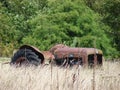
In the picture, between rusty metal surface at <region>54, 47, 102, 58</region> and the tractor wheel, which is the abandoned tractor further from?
the tractor wheel

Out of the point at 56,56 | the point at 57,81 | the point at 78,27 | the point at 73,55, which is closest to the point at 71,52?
the point at 73,55

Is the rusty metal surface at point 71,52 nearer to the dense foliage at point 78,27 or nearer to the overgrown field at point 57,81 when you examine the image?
the dense foliage at point 78,27

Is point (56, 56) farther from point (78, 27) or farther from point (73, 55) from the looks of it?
point (78, 27)

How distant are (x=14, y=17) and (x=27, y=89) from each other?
61.6 feet

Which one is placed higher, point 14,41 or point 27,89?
point 27,89

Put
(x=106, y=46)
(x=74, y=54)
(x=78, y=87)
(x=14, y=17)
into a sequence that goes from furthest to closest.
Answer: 1. (x=14, y=17)
2. (x=106, y=46)
3. (x=74, y=54)
4. (x=78, y=87)

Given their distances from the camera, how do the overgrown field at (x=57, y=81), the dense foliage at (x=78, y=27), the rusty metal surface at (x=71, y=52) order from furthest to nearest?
1. the dense foliage at (x=78, y=27)
2. the rusty metal surface at (x=71, y=52)
3. the overgrown field at (x=57, y=81)

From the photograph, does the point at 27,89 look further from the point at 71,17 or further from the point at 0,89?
the point at 71,17

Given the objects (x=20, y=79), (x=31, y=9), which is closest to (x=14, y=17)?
(x=31, y=9)

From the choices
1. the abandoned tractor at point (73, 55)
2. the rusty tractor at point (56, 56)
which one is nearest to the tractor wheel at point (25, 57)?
the rusty tractor at point (56, 56)

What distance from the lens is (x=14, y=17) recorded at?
2534cm

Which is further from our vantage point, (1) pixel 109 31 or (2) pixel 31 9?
(2) pixel 31 9

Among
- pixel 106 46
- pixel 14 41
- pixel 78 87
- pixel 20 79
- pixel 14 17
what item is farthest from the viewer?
pixel 14 17

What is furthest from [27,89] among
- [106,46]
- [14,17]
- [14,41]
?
[14,17]
